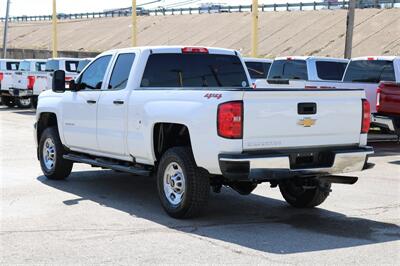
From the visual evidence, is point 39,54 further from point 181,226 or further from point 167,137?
point 181,226

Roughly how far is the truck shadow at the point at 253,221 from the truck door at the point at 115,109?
0.75 metres

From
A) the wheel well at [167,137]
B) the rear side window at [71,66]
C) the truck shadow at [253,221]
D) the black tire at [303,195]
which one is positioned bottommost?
the truck shadow at [253,221]

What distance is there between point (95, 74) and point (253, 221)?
3.37 m

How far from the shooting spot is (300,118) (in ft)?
23.7

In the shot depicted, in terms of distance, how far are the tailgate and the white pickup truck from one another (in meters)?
0.01

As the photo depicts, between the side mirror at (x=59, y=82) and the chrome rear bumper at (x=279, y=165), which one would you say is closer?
the chrome rear bumper at (x=279, y=165)

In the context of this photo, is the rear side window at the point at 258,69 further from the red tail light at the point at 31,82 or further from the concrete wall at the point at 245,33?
the concrete wall at the point at 245,33

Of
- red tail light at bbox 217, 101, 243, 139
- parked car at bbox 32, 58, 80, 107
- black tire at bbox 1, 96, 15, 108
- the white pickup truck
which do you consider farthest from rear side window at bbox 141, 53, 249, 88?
black tire at bbox 1, 96, 15, 108

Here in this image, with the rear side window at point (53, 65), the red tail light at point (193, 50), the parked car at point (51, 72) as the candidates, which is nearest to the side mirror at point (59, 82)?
the red tail light at point (193, 50)

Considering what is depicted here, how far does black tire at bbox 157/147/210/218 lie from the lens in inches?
289

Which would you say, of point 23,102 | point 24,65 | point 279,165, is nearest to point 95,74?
point 279,165

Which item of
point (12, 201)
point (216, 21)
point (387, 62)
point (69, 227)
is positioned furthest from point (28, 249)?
point (216, 21)

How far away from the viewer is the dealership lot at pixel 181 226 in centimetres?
616

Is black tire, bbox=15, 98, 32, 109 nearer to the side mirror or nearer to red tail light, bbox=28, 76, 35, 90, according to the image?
red tail light, bbox=28, 76, 35, 90
